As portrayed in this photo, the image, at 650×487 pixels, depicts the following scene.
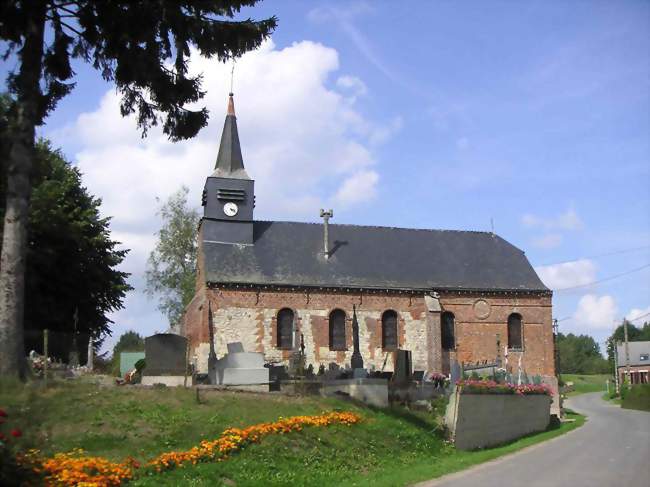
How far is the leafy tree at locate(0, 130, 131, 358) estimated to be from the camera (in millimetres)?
28578

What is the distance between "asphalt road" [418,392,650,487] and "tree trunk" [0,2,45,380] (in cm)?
829

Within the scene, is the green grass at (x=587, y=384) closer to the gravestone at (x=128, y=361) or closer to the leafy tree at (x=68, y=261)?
the leafy tree at (x=68, y=261)

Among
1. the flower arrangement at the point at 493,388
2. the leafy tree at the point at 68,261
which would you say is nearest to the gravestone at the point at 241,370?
the flower arrangement at the point at 493,388

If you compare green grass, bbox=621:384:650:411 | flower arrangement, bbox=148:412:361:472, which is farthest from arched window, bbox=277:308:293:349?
green grass, bbox=621:384:650:411

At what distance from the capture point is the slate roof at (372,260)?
34.8 meters

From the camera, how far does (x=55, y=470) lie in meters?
10.5

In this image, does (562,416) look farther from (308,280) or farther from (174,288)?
(174,288)

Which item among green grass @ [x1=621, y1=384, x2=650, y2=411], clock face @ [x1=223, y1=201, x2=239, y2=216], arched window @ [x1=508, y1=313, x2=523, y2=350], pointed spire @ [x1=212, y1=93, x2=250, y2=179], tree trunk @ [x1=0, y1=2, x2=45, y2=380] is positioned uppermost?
pointed spire @ [x1=212, y1=93, x2=250, y2=179]

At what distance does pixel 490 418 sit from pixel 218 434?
980cm

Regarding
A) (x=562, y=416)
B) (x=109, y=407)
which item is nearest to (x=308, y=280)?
(x=562, y=416)

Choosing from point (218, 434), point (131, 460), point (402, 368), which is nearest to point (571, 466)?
point (218, 434)

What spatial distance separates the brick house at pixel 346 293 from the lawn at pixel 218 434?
53.4 ft

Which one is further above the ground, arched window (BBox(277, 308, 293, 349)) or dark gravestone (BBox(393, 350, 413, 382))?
arched window (BBox(277, 308, 293, 349))

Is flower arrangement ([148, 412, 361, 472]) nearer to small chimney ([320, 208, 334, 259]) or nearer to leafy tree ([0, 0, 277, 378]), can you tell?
leafy tree ([0, 0, 277, 378])
